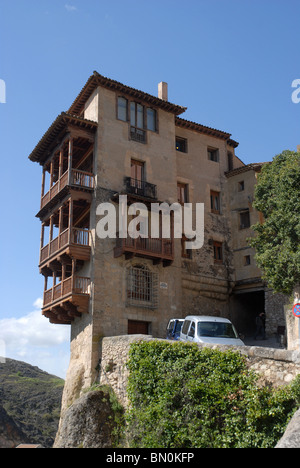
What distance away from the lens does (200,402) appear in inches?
655

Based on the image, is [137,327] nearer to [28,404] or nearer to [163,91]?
[163,91]

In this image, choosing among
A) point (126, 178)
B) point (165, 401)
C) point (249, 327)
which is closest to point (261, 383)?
point (165, 401)

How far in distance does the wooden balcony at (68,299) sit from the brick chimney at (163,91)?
1349cm

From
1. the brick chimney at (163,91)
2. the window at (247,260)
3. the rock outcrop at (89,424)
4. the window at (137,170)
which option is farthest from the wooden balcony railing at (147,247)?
the brick chimney at (163,91)

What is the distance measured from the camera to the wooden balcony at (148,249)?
25.7m

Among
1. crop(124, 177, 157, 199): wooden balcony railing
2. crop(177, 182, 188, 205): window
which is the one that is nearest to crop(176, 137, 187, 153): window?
crop(177, 182, 188, 205): window

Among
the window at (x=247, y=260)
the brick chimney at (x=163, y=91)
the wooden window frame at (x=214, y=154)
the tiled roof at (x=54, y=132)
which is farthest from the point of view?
the wooden window frame at (x=214, y=154)

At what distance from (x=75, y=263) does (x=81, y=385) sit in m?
5.68

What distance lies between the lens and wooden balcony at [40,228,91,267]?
83.6ft

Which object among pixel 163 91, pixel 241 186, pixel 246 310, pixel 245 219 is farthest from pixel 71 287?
pixel 163 91

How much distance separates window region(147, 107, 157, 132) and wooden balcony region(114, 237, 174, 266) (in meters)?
6.82

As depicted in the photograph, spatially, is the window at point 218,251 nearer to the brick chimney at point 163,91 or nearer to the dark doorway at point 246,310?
the dark doorway at point 246,310

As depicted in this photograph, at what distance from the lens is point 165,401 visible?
17.6 m

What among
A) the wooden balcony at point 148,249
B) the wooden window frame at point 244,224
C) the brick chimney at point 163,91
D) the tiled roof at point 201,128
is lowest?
the wooden balcony at point 148,249
